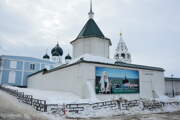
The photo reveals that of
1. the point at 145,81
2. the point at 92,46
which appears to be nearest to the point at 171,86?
the point at 145,81

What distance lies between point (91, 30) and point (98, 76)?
9271 millimetres

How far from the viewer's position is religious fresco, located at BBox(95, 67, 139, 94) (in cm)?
1692

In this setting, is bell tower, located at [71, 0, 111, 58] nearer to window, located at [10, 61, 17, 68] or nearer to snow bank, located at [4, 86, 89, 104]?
snow bank, located at [4, 86, 89, 104]

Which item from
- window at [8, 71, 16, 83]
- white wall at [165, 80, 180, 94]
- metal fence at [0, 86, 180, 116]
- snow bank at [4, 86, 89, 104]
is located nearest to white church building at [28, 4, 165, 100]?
snow bank at [4, 86, 89, 104]

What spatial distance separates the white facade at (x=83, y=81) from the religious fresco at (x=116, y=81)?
41 cm

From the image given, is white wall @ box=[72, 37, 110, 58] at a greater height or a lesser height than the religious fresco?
greater

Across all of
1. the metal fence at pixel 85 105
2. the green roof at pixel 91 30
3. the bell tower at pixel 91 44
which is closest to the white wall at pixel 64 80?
the metal fence at pixel 85 105

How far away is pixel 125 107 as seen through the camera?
1393 centimetres

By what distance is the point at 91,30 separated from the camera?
24.2m

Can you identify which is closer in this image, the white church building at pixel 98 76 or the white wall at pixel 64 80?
the white church building at pixel 98 76

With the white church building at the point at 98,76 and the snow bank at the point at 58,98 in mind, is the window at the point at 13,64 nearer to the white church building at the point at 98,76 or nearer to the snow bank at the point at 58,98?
the white church building at the point at 98,76

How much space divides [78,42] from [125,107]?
38.9ft

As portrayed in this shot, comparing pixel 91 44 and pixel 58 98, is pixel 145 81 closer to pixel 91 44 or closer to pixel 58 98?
pixel 91 44

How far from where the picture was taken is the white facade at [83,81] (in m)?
16.2
